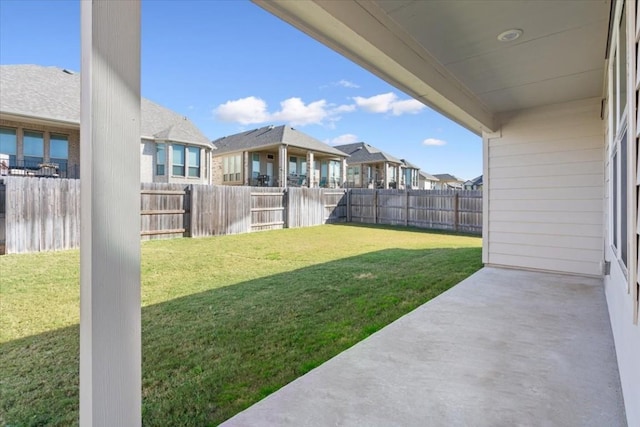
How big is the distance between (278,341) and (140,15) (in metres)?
2.36

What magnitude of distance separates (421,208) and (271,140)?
803 centimetres

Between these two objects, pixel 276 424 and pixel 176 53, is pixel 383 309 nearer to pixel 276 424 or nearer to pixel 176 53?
pixel 276 424

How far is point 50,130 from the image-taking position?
36.6 ft

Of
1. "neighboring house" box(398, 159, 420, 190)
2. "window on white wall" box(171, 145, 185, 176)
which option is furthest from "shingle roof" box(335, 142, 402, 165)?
"window on white wall" box(171, 145, 185, 176)

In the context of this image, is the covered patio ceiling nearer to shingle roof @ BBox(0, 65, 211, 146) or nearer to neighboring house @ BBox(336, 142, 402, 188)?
shingle roof @ BBox(0, 65, 211, 146)

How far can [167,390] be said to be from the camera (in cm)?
208

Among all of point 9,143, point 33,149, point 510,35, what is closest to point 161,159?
point 33,149

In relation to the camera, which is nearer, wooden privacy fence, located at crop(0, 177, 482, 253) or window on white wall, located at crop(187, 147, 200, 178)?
wooden privacy fence, located at crop(0, 177, 482, 253)

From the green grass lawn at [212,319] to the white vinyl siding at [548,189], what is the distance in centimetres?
95

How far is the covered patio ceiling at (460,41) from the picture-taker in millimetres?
2377

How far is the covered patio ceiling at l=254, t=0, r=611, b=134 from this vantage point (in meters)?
2.38

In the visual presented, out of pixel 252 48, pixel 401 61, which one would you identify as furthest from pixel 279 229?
pixel 401 61

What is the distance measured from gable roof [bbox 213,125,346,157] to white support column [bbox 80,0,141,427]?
15431mm

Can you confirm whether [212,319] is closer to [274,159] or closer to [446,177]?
[274,159]
